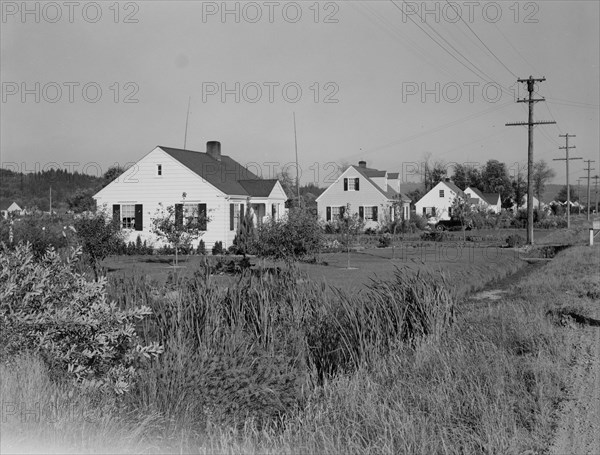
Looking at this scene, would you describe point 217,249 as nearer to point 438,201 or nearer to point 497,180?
point 438,201

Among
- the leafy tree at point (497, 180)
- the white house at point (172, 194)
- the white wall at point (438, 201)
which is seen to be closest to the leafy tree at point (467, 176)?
the leafy tree at point (497, 180)

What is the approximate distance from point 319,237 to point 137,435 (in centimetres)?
1588

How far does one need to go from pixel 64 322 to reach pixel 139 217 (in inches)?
1116

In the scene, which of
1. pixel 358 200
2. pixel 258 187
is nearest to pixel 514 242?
pixel 258 187

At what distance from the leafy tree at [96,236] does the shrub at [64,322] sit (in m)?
12.9

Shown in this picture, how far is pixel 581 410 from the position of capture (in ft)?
24.6

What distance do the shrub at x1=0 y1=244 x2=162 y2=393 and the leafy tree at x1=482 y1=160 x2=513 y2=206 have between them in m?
106

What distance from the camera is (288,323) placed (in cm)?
1098

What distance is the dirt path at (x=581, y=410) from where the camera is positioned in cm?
650

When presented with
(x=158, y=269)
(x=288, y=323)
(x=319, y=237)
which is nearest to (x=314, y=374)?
(x=288, y=323)

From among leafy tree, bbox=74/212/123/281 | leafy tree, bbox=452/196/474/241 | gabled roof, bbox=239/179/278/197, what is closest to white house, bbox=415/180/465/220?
leafy tree, bbox=452/196/474/241

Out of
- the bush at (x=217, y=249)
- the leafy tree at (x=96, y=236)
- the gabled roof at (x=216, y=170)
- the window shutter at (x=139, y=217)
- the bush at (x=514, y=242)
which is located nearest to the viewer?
the leafy tree at (x=96, y=236)

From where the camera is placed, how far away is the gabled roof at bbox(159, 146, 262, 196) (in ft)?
113

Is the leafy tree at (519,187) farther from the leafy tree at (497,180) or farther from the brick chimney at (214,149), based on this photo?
the brick chimney at (214,149)
